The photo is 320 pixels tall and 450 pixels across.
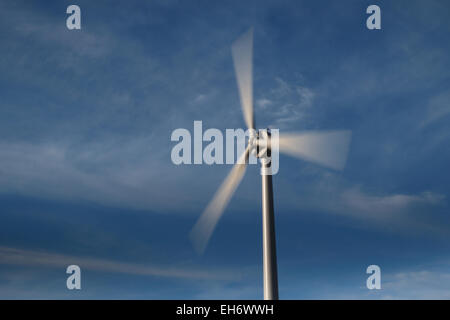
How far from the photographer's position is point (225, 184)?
113 feet

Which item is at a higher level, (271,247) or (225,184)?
(225,184)
